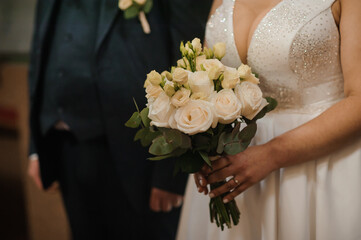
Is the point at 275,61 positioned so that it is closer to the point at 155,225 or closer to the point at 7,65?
the point at 155,225

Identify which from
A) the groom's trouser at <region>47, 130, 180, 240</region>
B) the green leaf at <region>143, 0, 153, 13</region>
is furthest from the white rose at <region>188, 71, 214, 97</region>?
the groom's trouser at <region>47, 130, 180, 240</region>

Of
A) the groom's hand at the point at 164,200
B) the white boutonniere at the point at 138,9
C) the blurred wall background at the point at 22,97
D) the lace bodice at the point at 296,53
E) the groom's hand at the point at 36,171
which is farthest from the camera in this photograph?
the blurred wall background at the point at 22,97

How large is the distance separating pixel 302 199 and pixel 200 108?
0.34 meters

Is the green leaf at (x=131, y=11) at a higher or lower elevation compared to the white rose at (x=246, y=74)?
Answer: higher

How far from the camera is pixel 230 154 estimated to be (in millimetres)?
806

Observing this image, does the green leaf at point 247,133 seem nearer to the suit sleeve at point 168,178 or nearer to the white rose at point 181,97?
the white rose at point 181,97

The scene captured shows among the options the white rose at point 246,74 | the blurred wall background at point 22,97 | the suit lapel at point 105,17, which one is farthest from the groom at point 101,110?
the blurred wall background at point 22,97

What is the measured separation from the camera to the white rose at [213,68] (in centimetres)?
76

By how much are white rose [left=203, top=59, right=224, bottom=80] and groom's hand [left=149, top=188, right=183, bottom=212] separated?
656 mm

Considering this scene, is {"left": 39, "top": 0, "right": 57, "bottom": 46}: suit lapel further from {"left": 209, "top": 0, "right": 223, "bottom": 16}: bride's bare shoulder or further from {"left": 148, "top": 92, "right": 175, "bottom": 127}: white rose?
{"left": 148, "top": 92, "right": 175, "bottom": 127}: white rose

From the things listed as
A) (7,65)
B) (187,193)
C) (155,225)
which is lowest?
(155,225)

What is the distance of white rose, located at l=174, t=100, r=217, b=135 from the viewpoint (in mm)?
735

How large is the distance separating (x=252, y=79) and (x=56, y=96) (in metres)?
0.85

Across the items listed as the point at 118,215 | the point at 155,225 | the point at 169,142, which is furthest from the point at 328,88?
the point at 118,215
